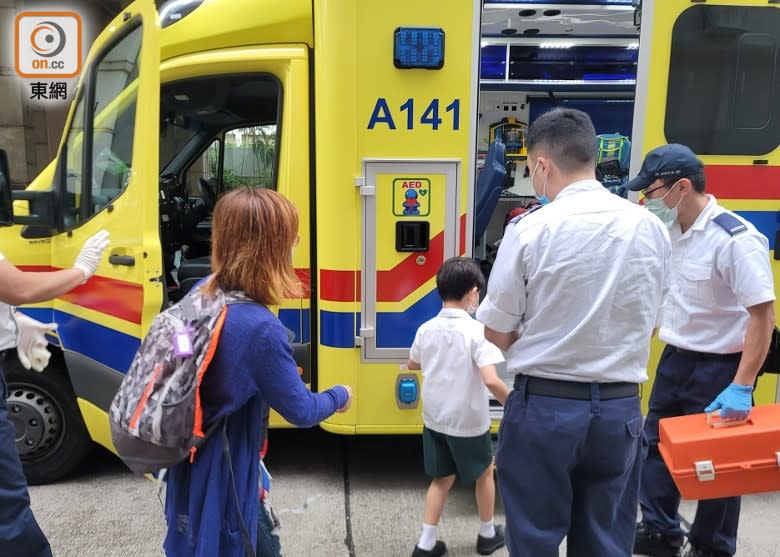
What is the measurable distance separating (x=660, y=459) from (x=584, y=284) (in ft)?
4.90

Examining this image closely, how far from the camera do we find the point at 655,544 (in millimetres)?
2863

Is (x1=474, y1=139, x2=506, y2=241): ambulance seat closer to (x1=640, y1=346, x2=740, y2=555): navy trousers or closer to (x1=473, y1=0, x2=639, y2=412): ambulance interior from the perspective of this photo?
(x1=473, y1=0, x2=639, y2=412): ambulance interior

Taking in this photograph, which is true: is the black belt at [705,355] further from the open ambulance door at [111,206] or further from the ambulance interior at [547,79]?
the ambulance interior at [547,79]

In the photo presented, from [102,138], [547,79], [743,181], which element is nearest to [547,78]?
[547,79]

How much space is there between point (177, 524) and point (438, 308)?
67.8 inches

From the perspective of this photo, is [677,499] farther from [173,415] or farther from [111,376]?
[111,376]

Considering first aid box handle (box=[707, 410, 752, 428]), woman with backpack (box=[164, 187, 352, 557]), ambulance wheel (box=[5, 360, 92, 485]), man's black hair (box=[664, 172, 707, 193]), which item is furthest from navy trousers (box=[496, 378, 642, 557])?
ambulance wheel (box=[5, 360, 92, 485])

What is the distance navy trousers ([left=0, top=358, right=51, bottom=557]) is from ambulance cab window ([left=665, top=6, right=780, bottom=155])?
121 inches

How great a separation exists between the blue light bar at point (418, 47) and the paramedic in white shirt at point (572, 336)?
1.22 meters

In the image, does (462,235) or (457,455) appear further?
(462,235)

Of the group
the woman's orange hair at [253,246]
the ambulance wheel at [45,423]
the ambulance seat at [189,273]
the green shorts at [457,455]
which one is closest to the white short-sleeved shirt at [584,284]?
the woman's orange hair at [253,246]

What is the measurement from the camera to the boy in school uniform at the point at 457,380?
8.48 feet

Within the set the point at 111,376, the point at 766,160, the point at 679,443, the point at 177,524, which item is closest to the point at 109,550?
the point at 111,376

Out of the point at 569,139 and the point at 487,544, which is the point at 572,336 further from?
the point at 487,544
